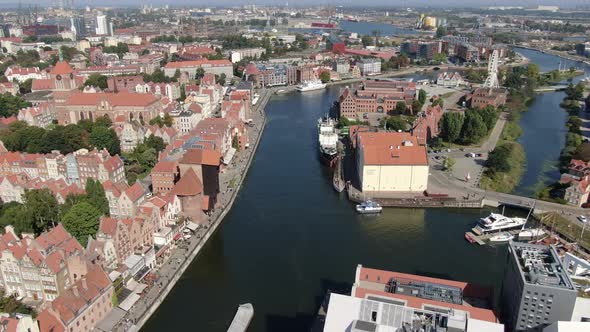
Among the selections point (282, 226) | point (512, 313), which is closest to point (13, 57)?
point (282, 226)

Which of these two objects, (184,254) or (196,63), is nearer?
(184,254)

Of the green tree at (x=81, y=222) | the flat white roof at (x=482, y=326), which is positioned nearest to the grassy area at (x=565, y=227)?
the flat white roof at (x=482, y=326)

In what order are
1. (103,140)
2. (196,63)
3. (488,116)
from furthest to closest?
(196,63) → (488,116) → (103,140)

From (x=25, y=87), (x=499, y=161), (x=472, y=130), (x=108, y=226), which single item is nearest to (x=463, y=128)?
(x=472, y=130)

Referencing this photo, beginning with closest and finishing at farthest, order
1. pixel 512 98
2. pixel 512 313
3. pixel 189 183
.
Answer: pixel 512 313
pixel 189 183
pixel 512 98

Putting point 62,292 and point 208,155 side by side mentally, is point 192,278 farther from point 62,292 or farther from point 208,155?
point 208,155

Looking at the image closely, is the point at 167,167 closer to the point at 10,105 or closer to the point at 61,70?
the point at 10,105
